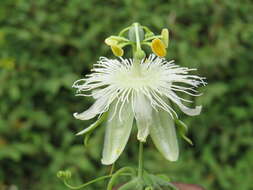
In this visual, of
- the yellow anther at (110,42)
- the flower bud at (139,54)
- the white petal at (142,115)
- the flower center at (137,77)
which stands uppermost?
the yellow anther at (110,42)

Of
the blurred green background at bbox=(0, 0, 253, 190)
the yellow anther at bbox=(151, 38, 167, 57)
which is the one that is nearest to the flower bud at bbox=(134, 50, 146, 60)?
the yellow anther at bbox=(151, 38, 167, 57)

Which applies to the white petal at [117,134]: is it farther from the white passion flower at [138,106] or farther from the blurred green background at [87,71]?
the blurred green background at [87,71]

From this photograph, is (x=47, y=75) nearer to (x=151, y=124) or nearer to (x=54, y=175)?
(x=54, y=175)

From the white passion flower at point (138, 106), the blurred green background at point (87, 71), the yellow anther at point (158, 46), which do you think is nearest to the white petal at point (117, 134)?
the white passion flower at point (138, 106)

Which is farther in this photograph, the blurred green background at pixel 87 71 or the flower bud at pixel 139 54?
the blurred green background at pixel 87 71

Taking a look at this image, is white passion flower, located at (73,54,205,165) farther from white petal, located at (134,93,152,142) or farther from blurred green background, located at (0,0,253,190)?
blurred green background, located at (0,0,253,190)

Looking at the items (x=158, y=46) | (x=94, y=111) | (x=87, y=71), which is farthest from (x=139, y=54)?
(x=87, y=71)

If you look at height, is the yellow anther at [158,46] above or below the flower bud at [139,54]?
above

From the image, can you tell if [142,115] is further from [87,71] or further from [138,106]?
[87,71]
